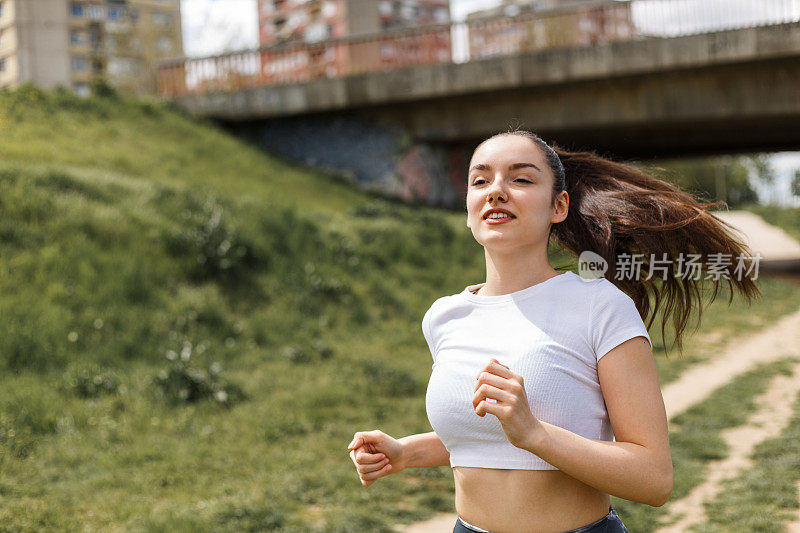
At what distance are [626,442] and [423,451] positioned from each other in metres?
0.66

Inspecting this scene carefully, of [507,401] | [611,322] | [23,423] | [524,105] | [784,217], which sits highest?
[524,105]

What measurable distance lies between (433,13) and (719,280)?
79.5 metres

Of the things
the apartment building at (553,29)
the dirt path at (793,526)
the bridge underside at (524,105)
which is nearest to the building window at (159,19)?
the bridge underside at (524,105)

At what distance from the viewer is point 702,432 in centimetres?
662

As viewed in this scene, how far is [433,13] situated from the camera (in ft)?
254

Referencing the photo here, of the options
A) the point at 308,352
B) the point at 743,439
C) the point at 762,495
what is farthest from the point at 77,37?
the point at 762,495

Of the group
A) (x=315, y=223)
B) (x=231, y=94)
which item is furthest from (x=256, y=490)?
(x=231, y=94)

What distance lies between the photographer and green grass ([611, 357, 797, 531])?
4.99m

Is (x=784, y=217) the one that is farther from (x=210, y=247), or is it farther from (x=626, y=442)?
(x=626, y=442)

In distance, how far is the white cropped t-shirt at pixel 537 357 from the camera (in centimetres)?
183

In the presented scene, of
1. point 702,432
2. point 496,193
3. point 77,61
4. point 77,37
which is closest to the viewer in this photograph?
point 496,193

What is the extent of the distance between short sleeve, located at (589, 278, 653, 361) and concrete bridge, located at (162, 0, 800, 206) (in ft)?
37.1

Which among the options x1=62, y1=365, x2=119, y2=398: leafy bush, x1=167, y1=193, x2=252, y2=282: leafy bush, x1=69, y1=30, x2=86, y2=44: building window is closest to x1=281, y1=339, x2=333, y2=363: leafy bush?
x1=167, y1=193, x2=252, y2=282: leafy bush

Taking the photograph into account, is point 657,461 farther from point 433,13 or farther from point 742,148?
point 433,13
